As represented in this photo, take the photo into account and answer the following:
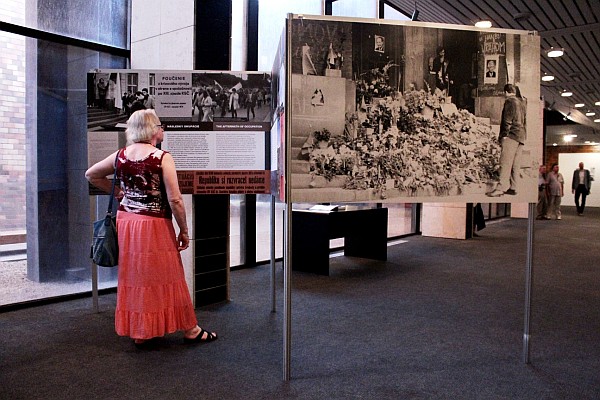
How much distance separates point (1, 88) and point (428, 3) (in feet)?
18.5

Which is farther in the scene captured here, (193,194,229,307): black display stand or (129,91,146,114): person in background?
(193,194,229,307): black display stand

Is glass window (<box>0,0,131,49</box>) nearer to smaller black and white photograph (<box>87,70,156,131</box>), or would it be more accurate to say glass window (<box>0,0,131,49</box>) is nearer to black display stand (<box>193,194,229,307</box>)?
smaller black and white photograph (<box>87,70,156,131</box>)

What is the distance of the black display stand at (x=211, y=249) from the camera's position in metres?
4.09

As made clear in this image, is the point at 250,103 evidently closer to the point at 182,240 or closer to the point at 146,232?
the point at 182,240

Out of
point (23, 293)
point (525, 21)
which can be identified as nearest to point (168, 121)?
point (23, 293)

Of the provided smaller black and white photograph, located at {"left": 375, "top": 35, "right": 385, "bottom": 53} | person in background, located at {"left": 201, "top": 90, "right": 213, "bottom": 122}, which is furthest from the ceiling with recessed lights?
smaller black and white photograph, located at {"left": 375, "top": 35, "right": 385, "bottom": 53}

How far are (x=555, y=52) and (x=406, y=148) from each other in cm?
716

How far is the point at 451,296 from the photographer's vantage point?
4.58 m

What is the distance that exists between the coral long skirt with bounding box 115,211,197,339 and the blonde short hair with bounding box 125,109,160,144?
49 cm

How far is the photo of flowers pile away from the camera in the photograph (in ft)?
8.47

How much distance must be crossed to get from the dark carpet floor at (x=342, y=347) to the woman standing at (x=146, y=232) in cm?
24

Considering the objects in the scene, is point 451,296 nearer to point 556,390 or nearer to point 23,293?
point 556,390

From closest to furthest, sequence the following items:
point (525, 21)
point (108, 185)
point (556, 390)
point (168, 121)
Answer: point (556, 390)
point (108, 185)
point (168, 121)
point (525, 21)

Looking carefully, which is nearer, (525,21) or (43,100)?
(43,100)
